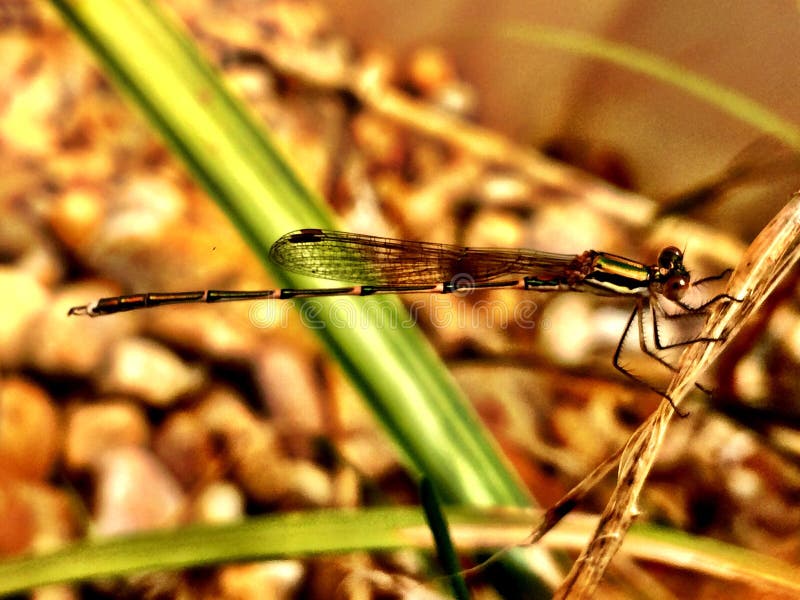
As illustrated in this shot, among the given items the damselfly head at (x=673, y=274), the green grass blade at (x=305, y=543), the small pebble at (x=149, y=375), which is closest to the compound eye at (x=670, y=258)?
the damselfly head at (x=673, y=274)

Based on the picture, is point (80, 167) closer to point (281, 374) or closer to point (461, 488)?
point (281, 374)

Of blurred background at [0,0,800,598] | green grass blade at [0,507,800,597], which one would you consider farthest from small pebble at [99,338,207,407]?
green grass blade at [0,507,800,597]

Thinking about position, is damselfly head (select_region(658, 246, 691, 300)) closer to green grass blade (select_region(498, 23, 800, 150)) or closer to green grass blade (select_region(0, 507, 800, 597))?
green grass blade (select_region(498, 23, 800, 150))

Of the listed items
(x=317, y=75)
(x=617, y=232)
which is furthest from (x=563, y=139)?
(x=317, y=75)

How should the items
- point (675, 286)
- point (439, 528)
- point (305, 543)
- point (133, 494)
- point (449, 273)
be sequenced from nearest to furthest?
point (439, 528) → point (305, 543) → point (675, 286) → point (133, 494) → point (449, 273)

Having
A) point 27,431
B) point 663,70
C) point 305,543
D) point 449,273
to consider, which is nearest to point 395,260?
point 449,273

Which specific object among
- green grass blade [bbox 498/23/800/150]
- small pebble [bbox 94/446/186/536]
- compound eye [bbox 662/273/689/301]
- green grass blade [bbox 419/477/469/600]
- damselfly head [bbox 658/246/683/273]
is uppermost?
green grass blade [bbox 498/23/800/150]

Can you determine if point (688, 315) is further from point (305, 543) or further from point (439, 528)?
point (305, 543)
